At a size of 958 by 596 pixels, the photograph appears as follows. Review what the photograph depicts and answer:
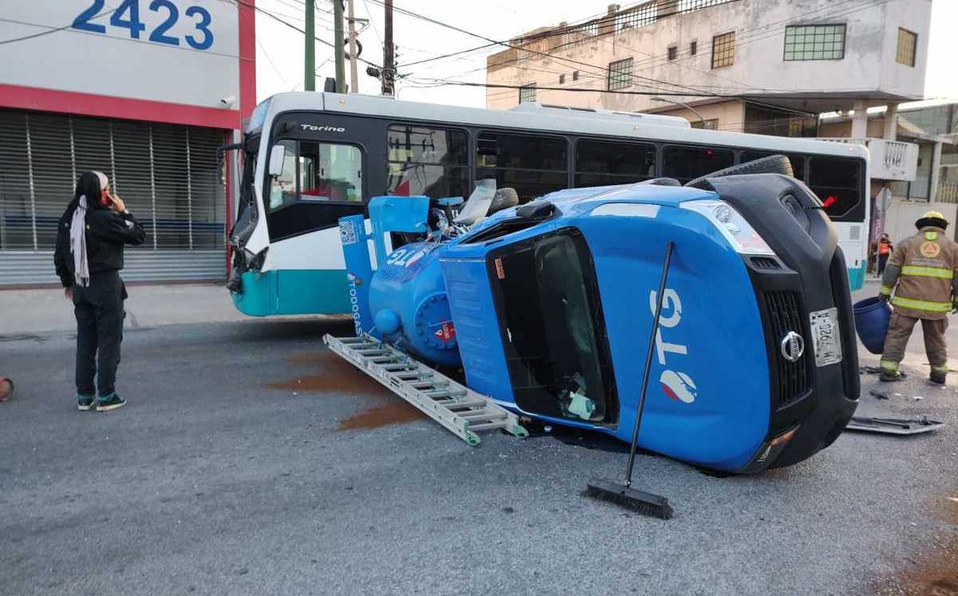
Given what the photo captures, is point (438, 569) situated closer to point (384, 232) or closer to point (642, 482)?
point (642, 482)

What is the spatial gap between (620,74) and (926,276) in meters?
28.6

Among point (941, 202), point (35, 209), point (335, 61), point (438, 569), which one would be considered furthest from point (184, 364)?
point (941, 202)

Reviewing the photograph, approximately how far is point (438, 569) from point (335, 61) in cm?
1439

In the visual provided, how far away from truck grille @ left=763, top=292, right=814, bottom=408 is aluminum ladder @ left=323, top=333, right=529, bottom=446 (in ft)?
5.82

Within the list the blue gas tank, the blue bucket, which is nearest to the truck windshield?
the blue gas tank

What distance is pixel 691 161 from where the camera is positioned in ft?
34.1

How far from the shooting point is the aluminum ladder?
14.6ft

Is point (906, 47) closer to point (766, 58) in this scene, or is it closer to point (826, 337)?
point (766, 58)

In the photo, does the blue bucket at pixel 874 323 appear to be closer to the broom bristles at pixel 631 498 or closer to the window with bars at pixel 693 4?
the broom bristles at pixel 631 498

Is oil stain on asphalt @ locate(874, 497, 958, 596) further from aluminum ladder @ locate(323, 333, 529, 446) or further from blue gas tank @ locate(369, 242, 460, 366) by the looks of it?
blue gas tank @ locate(369, 242, 460, 366)

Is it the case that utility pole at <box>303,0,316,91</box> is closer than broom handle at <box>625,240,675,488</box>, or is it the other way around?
broom handle at <box>625,240,675,488</box>

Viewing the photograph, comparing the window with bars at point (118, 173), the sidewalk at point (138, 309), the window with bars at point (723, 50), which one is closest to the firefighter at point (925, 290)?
the sidewalk at point (138, 309)

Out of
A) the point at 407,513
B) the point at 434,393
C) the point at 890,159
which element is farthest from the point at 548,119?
the point at 890,159

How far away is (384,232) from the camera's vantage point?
6.42m
